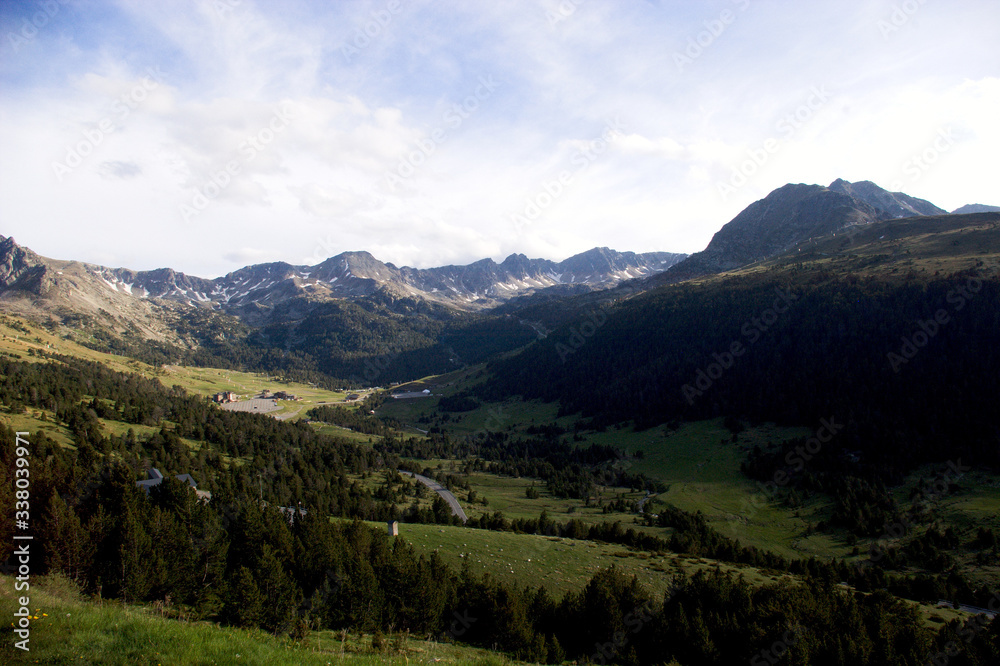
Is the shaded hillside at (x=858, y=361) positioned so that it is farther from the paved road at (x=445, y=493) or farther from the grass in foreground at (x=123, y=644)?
the grass in foreground at (x=123, y=644)

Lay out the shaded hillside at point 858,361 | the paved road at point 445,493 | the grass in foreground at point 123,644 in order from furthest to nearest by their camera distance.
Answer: the shaded hillside at point 858,361 → the paved road at point 445,493 → the grass in foreground at point 123,644

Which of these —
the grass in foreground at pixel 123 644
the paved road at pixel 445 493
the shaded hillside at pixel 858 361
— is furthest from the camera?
the shaded hillside at pixel 858 361

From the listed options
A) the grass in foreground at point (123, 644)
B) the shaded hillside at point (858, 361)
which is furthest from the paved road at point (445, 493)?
the shaded hillside at point (858, 361)

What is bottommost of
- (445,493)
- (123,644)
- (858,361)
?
(445,493)

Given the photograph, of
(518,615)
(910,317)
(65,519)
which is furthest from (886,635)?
(910,317)

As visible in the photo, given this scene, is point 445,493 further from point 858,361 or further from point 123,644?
point 858,361

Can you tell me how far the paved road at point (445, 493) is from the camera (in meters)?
81.7

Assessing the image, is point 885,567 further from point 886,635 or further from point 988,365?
point 988,365

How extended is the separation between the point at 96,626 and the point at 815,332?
592 ft

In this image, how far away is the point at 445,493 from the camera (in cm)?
9875

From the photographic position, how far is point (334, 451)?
112 m

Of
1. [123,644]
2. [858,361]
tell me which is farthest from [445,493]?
[858,361]

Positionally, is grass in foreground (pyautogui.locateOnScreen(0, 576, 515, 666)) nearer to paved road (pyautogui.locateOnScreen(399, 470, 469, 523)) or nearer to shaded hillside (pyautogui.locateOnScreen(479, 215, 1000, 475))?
paved road (pyautogui.locateOnScreen(399, 470, 469, 523))

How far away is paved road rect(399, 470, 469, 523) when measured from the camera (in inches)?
3218
